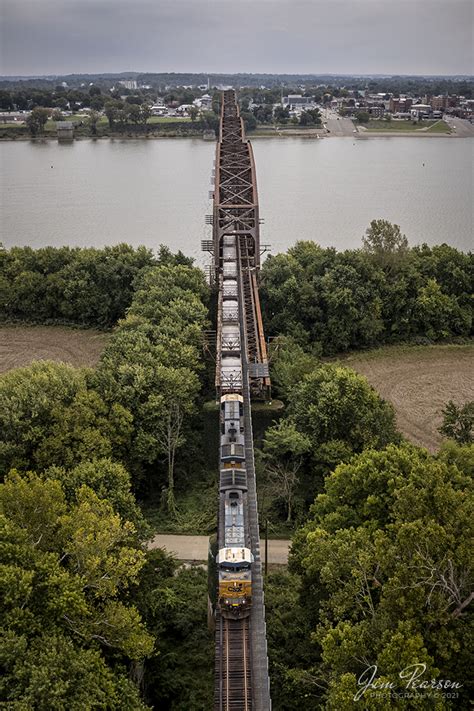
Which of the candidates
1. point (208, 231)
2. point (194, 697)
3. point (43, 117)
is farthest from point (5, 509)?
point (43, 117)

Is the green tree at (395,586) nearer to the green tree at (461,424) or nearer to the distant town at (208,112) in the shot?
the green tree at (461,424)

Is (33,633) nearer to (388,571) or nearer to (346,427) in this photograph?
(388,571)

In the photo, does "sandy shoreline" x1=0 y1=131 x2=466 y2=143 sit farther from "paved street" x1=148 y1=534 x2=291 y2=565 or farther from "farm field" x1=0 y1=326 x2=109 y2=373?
"paved street" x1=148 y1=534 x2=291 y2=565

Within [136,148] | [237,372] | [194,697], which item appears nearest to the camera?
[194,697]

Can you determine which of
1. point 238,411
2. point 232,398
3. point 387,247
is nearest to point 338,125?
point 387,247

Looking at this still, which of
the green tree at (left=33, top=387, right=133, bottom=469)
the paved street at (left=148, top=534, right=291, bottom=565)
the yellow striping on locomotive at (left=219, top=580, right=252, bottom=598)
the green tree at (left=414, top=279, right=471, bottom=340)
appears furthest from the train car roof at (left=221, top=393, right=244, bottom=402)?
the green tree at (left=414, top=279, right=471, bottom=340)

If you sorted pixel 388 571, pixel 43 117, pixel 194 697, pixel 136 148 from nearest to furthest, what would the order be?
pixel 388 571
pixel 194 697
pixel 136 148
pixel 43 117

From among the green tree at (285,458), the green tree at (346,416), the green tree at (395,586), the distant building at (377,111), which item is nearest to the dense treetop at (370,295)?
the green tree at (346,416)
